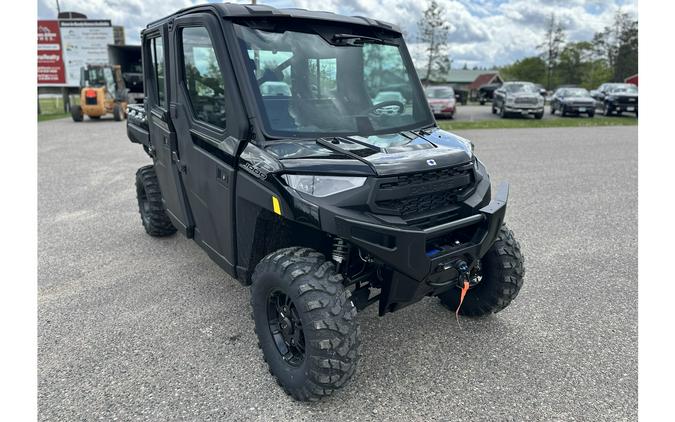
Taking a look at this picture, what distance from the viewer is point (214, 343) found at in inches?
126

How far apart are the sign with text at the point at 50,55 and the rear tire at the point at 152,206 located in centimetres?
2425

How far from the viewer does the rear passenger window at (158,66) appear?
3812 millimetres

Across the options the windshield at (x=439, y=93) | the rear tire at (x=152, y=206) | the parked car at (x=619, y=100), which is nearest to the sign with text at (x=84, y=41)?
the windshield at (x=439, y=93)

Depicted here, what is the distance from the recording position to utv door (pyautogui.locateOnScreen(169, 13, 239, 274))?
295 cm

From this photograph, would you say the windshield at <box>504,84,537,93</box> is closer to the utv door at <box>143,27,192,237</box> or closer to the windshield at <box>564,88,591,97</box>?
the windshield at <box>564,88,591,97</box>

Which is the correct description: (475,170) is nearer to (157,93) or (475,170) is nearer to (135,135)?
(157,93)

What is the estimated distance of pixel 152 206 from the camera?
500 centimetres

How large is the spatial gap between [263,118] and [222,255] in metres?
1.09

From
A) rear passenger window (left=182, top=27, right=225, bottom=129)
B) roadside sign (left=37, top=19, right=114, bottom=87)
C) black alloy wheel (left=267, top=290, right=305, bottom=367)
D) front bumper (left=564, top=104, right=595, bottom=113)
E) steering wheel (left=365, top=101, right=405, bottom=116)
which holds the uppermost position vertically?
roadside sign (left=37, top=19, right=114, bottom=87)

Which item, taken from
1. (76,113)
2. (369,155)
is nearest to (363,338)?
(369,155)

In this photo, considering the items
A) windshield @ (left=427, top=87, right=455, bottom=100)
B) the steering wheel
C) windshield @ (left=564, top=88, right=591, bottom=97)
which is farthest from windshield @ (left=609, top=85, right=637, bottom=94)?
the steering wheel

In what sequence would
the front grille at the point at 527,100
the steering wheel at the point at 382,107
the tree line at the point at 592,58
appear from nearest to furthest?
the steering wheel at the point at 382,107, the front grille at the point at 527,100, the tree line at the point at 592,58

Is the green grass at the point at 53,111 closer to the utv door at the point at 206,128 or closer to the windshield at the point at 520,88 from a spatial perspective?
the utv door at the point at 206,128

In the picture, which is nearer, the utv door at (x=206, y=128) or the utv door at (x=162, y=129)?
the utv door at (x=206, y=128)
